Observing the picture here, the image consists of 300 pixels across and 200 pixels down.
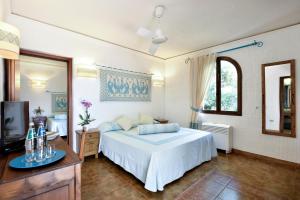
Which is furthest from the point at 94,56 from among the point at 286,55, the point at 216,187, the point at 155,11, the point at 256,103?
the point at 286,55

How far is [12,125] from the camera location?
55.2 inches

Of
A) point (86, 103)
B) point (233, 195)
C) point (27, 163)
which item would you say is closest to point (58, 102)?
point (86, 103)

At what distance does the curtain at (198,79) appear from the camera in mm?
3912

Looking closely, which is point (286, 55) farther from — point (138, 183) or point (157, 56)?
point (138, 183)

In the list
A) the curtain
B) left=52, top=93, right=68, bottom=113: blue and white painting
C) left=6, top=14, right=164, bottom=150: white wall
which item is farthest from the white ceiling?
left=52, top=93, right=68, bottom=113: blue and white painting

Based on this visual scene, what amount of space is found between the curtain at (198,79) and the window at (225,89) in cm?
17

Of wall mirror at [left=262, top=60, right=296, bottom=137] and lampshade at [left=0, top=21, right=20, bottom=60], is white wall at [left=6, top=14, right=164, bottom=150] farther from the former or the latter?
wall mirror at [left=262, top=60, right=296, bottom=137]

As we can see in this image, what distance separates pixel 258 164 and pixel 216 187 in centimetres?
140

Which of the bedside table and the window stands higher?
the window

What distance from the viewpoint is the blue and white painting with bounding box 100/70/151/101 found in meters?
3.66

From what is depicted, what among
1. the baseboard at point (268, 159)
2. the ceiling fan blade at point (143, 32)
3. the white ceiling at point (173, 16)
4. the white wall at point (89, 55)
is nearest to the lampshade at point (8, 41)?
the white ceiling at point (173, 16)

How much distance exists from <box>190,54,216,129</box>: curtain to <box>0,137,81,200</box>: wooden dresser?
3.48 m

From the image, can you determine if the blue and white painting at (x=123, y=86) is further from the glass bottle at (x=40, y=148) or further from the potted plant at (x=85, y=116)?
the glass bottle at (x=40, y=148)

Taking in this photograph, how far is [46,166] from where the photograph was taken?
1.03 metres
